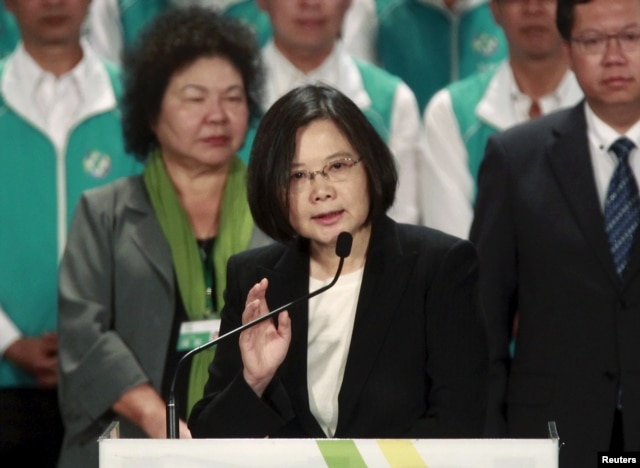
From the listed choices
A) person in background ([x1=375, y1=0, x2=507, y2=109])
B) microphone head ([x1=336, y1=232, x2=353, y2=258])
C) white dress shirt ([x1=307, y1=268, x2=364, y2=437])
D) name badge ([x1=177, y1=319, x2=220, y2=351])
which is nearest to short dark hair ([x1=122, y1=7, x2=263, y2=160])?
name badge ([x1=177, y1=319, x2=220, y2=351])

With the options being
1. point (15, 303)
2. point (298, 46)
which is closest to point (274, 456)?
point (15, 303)

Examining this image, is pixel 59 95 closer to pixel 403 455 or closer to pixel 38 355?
pixel 38 355

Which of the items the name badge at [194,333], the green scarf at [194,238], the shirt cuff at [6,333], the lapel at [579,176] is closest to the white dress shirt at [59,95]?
the shirt cuff at [6,333]

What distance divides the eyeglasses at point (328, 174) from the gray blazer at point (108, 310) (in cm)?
87

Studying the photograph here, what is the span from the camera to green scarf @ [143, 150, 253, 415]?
3.06m

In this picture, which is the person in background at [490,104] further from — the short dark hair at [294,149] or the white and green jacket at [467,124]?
the short dark hair at [294,149]

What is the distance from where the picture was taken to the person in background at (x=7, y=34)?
154 inches

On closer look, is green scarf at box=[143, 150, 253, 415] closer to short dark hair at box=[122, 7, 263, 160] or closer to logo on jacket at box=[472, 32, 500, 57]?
short dark hair at box=[122, 7, 263, 160]

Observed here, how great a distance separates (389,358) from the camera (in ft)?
7.30

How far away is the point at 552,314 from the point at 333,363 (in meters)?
0.72

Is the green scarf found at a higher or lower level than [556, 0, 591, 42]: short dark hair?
lower

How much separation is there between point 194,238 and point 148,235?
114mm

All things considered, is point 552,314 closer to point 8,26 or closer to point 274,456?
point 274,456

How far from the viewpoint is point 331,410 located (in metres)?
2.23
